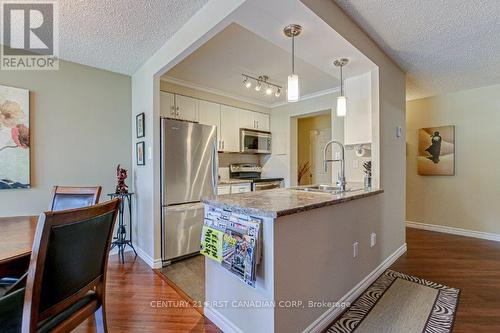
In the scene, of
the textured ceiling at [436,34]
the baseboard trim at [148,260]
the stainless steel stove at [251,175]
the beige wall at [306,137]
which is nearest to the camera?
the textured ceiling at [436,34]

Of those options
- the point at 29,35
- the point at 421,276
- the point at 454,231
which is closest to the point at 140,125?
the point at 29,35

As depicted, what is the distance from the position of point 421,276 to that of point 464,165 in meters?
2.48

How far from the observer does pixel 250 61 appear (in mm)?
2832

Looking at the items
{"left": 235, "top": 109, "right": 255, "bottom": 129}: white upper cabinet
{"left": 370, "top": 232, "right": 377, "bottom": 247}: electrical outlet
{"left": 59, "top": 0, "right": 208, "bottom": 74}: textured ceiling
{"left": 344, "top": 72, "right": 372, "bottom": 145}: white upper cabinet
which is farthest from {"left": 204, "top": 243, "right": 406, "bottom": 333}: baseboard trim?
{"left": 235, "top": 109, "right": 255, "bottom": 129}: white upper cabinet

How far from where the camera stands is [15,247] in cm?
120

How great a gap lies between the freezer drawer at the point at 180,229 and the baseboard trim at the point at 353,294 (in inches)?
71.8

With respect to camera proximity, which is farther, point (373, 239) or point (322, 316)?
point (373, 239)

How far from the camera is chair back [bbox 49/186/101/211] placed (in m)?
1.83

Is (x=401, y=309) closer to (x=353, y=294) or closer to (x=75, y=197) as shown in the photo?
(x=353, y=294)

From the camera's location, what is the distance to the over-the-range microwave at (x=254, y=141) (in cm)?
437

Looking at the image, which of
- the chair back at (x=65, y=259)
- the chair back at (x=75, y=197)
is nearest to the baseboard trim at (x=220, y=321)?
the chair back at (x=65, y=259)

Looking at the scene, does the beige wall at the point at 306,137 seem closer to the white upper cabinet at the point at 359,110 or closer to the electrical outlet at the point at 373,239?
the white upper cabinet at the point at 359,110

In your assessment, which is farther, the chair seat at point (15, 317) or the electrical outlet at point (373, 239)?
the electrical outlet at point (373, 239)

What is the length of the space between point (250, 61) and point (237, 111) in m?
1.55
